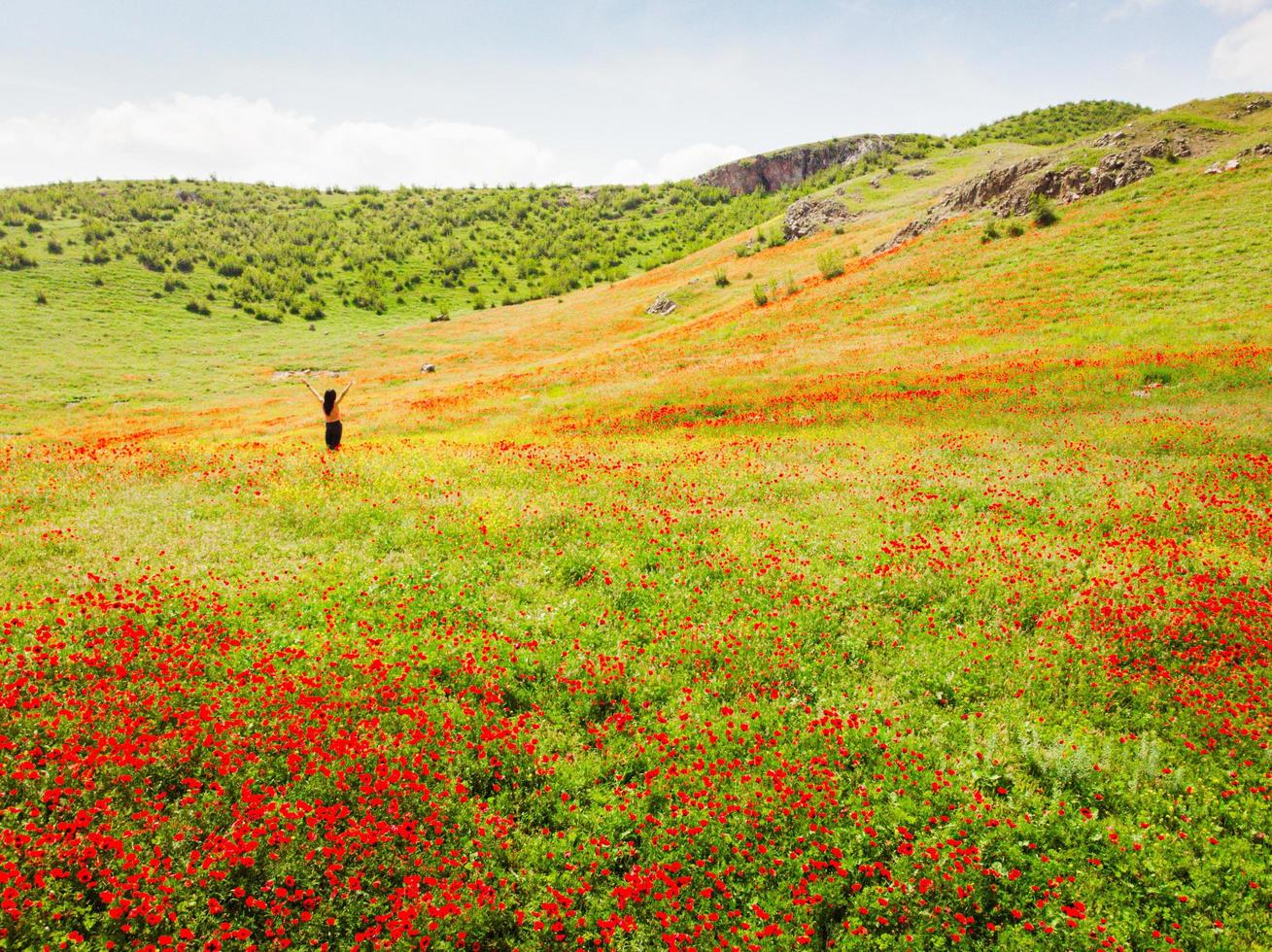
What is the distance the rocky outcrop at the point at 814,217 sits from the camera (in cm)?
8638

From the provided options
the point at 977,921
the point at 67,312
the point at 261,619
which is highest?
the point at 67,312

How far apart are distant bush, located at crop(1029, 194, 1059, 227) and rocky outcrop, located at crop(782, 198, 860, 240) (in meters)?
35.2

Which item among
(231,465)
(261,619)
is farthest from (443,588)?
(231,465)

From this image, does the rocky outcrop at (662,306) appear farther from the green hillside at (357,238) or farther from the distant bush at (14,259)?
the distant bush at (14,259)

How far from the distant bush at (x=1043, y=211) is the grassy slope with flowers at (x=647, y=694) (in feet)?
119

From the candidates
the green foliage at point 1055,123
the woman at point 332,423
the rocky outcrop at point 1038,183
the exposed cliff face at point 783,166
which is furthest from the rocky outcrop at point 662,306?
the exposed cliff face at point 783,166

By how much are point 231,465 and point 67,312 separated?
2736 inches

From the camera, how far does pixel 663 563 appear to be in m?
12.4

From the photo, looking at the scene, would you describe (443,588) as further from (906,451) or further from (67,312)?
(67,312)

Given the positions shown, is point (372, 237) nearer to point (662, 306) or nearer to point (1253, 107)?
point (662, 306)

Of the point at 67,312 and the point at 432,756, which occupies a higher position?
the point at 67,312

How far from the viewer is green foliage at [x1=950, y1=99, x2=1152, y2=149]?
122m

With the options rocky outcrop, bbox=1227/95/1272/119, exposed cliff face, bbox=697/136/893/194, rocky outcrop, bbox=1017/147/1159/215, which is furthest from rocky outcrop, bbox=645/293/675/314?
exposed cliff face, bbox=697/136/893/194

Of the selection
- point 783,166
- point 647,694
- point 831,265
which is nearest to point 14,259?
point 831,265
